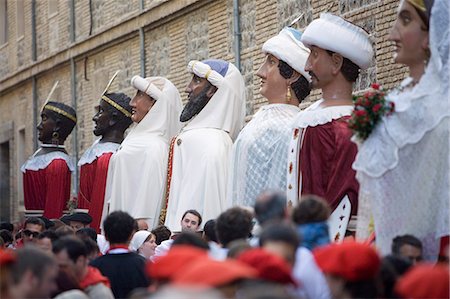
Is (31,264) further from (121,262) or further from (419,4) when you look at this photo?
(419,4)

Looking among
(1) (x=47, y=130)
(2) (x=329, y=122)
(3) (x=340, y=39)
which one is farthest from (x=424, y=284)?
(1) (x=47, y=130)

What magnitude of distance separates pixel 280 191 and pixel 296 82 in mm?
1181

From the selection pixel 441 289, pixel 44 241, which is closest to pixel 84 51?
pixel 44 241

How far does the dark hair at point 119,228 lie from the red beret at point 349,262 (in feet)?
10.2

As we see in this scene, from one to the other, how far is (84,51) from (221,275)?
69.1 feet

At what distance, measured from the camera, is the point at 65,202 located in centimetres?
1644

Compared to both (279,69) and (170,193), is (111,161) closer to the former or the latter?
(170,193)

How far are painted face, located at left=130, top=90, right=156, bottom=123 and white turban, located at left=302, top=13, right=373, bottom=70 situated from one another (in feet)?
12.6

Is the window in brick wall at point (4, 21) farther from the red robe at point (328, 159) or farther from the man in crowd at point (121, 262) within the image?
the man in crowd at point (121, 262)

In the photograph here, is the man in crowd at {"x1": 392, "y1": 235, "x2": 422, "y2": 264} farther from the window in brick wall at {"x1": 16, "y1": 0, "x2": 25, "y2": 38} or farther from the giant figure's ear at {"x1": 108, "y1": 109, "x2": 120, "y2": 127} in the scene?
the window in brick wall at {"x1": 16, "y1": 0, "x2": 25, "y2": 38}

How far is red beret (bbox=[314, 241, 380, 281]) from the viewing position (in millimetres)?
6211

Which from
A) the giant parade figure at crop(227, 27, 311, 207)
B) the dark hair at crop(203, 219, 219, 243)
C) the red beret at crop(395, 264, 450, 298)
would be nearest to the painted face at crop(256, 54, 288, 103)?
the giant parade figure at crop(227, 27, 311, 207)

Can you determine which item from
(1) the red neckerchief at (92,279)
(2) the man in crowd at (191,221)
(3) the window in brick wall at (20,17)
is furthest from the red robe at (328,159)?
(3) the window in brick wall at (20,17)

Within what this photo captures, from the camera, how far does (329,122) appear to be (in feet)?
32.3
